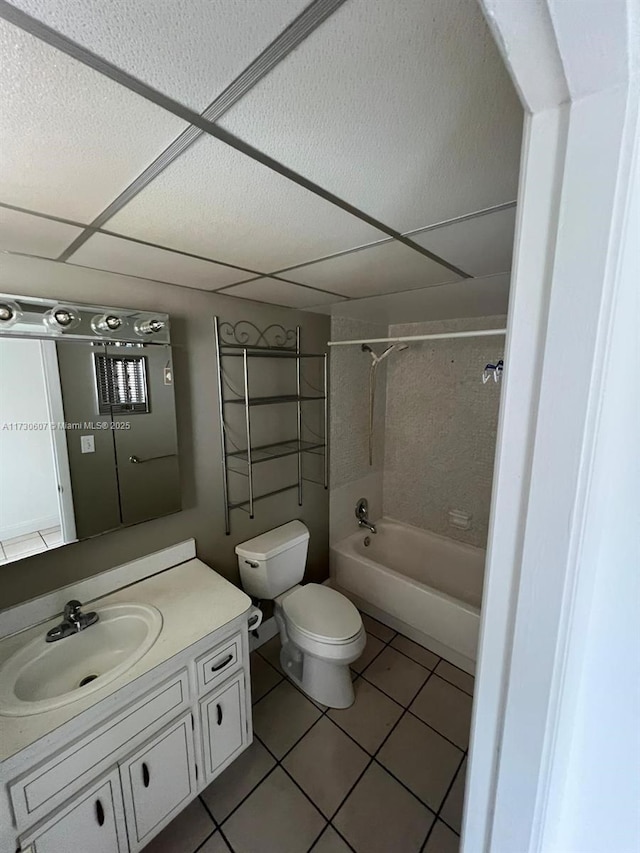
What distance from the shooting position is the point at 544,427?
0.45m

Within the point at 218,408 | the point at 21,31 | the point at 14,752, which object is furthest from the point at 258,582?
the point at 21,31

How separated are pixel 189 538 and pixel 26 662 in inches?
29.0

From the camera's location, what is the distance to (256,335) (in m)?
2.01

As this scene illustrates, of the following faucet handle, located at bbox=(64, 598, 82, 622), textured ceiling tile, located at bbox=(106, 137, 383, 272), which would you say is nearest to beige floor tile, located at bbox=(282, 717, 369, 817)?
faucet handle, located at bbox=(64, 598, 82, 622)

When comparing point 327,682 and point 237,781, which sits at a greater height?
point 327,682

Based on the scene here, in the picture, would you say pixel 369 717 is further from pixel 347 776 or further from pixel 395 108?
pixel 395 108

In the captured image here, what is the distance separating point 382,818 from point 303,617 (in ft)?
2.65

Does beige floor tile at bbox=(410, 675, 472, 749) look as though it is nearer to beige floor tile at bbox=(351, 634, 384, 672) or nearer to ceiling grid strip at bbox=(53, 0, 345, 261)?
beige floor tile at bbox=(351, 634, 384, 672)

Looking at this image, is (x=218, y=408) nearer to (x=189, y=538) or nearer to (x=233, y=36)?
(x=189, y=538)

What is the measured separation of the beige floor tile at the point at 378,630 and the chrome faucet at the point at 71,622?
165cm

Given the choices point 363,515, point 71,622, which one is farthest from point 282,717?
point 363,515

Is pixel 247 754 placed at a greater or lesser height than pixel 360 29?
lesser

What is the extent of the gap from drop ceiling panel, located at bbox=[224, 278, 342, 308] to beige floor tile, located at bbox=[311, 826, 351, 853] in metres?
2.28

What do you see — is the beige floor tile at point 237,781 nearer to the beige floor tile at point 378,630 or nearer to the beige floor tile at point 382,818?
the beige floor tile at point 382,818
